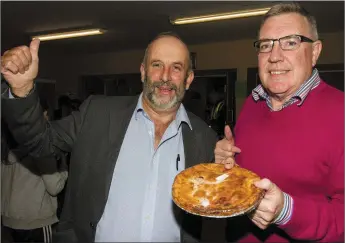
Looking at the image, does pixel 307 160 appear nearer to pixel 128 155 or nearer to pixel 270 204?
pixel 270 204

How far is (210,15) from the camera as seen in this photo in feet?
15.8

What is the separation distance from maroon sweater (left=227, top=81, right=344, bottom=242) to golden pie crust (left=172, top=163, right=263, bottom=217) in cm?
18

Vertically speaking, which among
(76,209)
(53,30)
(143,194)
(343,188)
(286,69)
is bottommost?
(76,209)

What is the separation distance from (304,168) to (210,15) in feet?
12.3

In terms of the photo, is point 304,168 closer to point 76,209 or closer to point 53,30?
point 76,209

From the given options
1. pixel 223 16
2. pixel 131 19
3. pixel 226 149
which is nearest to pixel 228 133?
pixel 226 149

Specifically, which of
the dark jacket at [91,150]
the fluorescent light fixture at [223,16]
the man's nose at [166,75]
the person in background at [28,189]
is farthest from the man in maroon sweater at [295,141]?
the fluorescent light fixture at [223,16]

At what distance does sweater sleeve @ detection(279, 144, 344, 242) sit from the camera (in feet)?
4.62

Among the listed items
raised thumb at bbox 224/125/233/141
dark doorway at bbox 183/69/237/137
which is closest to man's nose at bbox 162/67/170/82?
raised thumb at bbox 224/125/233/141

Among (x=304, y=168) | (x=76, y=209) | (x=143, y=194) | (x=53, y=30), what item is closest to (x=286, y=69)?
(x=304, y=168)

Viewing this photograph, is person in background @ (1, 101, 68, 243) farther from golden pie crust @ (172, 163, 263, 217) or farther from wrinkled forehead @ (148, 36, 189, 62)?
golden pie crust @ (172, 163, 263, 217)

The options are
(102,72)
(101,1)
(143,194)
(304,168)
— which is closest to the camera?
(304,168)

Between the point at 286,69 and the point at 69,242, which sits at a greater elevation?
the point at 286,69

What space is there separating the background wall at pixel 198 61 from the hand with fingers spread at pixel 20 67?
5840 mm
